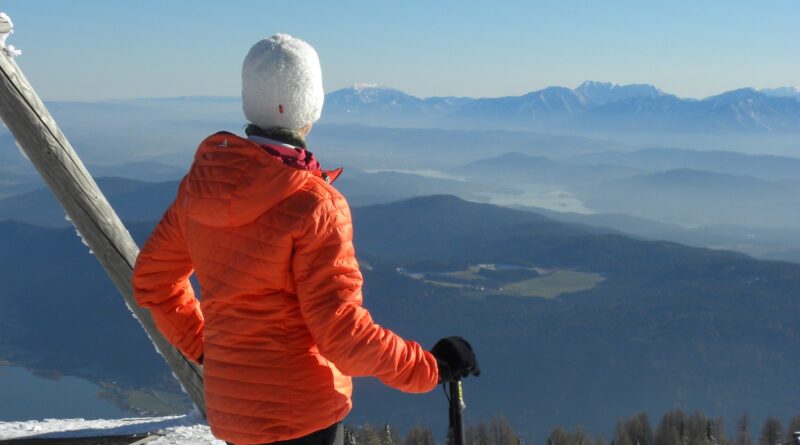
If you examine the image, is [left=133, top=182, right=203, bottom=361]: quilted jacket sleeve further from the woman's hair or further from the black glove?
the black glove

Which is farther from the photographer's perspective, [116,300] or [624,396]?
[116,300]

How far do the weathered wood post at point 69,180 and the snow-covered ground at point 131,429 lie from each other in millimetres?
740

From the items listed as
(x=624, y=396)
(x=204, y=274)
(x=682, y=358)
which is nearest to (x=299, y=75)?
(x=204, y=274)

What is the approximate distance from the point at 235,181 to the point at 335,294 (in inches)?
15.6

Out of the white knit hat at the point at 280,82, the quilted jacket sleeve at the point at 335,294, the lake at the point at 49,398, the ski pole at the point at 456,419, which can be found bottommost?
the lake at the point at 49,398

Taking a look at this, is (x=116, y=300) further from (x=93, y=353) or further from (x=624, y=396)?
(x=624, y=396)

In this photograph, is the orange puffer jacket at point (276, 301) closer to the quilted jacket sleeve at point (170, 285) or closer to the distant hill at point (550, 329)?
the quilted jacket sleeve at point (170, 285)

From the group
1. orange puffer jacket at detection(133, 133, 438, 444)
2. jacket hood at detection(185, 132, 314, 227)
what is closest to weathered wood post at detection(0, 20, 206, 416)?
orange puffer jacket at detection(133, 133, 438, 444)

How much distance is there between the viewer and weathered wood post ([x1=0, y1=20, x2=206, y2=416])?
3.55 m

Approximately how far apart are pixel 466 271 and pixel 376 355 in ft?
602

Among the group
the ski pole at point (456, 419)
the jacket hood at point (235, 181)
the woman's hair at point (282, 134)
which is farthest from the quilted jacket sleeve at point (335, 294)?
the ski pole at point (456, 419)

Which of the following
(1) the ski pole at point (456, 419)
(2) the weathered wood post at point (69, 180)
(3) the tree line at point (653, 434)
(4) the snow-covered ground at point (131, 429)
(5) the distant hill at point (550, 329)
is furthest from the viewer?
(5) the distant hill at point (550, 329)

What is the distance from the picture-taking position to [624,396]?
11956 centimetres

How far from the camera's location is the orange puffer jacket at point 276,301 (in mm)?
1932
